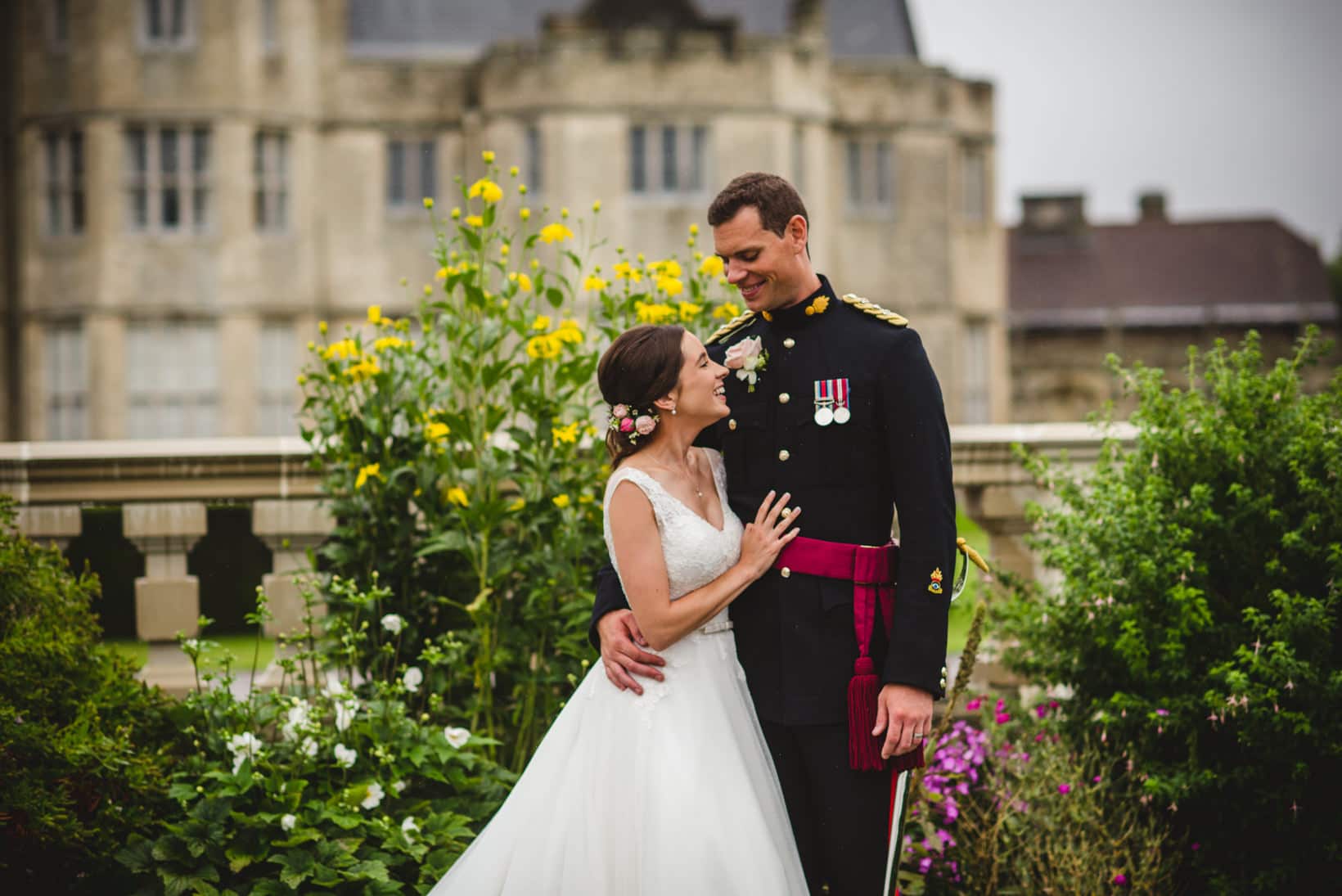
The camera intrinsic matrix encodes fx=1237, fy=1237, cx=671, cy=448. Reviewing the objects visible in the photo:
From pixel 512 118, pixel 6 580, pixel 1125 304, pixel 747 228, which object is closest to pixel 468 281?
pixel 747 228

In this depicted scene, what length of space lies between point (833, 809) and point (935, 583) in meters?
0.63

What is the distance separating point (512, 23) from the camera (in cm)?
2225

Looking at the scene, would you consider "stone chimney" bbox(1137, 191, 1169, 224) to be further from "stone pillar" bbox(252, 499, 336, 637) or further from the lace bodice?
the lace bodice

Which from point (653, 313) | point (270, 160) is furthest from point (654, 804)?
point (270, 160)

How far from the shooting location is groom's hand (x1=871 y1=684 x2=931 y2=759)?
299 centimetres

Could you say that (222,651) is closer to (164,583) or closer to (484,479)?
(164,583)

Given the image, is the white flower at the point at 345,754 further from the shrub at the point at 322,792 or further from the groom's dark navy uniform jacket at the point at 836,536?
the groom's dark navy uniform jacket at the point at 836,536

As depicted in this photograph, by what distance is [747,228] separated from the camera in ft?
10.3

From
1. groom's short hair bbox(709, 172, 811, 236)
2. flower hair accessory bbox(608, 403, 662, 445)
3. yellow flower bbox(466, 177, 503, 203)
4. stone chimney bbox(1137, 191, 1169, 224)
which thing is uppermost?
stone chimney bbox(1137, 191, 1169, 224)

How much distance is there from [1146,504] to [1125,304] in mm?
31582

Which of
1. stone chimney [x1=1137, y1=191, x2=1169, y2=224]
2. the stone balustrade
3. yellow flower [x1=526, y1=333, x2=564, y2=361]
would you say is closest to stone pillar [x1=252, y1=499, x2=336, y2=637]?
the stone balustrade

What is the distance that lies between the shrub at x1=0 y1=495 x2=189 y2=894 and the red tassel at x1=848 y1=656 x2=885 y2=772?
2.11 meters

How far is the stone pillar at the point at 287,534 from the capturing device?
4742mm

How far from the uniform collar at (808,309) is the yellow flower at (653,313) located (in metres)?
1.00
